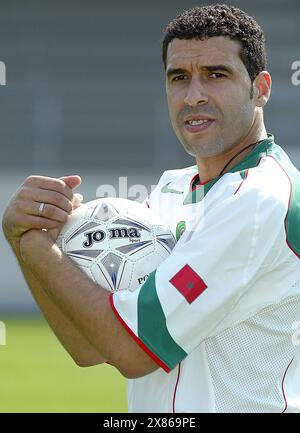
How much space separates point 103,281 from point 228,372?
44 cm

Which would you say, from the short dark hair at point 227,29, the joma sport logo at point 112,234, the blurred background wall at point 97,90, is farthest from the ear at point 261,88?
the blurred background wall at point 97,90

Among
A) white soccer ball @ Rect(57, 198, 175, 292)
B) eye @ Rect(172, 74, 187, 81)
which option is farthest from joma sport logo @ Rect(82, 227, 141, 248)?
eye @ Rect(172, 74, 187, 81)

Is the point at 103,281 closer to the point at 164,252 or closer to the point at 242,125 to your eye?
the point at 164,252

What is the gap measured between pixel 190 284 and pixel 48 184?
0.53 meters

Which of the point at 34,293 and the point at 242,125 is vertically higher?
the point at 242,125

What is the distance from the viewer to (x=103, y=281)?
2.45 m

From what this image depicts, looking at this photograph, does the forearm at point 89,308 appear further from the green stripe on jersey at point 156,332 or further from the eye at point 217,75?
the eye at point 217,75

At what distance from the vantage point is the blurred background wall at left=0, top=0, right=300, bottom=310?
11.3m

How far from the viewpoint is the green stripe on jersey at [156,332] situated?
7.36ft

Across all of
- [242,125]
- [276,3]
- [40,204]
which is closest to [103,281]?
[40,204]

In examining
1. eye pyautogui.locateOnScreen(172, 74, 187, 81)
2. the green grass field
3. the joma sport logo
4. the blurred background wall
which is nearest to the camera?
the joma sport logo

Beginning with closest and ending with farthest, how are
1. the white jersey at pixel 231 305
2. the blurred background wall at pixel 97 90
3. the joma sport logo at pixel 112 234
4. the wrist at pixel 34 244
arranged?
1. the white jersey at pixel 231 305
2. the wrist at pixel 34 244
3. the joma sport logo at pixel 112 234
4. the blurred background wall at pixel 97 90

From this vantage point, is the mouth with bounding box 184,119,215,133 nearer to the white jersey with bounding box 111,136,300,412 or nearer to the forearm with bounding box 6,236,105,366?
Answer: the white jersey with bounding box 111,136,300,412

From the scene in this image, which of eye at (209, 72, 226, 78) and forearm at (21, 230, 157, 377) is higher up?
eye at (209, 72, 226, 78)
